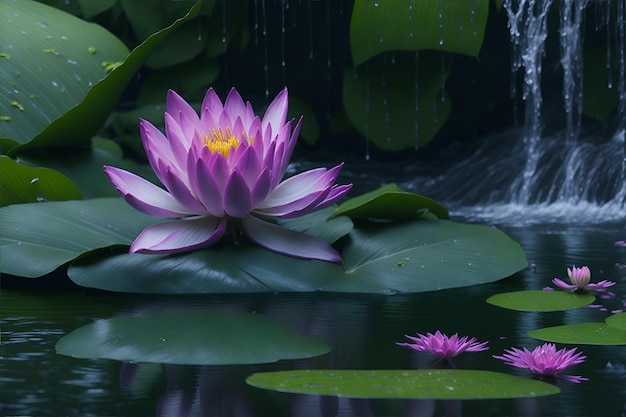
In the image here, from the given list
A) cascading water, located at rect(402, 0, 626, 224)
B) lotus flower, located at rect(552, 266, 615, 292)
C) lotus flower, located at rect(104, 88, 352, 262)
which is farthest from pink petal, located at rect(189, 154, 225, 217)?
cascading water, located at rect(402, 0, 626, 224)

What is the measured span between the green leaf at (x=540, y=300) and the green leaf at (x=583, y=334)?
96mm

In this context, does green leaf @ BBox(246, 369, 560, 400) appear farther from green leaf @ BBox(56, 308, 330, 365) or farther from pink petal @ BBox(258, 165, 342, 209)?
pink petal @ BBox(258, 165, 342, 209)

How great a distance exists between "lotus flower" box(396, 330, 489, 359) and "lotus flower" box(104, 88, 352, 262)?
0.29 metres

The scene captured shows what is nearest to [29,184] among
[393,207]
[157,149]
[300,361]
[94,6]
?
[157,149]

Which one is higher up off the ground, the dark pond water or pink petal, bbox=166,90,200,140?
pink petal, bbox=166,90,200,140

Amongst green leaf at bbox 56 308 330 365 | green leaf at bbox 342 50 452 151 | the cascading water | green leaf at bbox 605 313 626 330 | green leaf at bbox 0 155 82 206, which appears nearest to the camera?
green leaf at bbox 56 308 330 365

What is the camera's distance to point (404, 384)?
660mm

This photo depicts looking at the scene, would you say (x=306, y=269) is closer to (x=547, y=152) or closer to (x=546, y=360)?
(x=546, y=360)

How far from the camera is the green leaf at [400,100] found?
242 cm

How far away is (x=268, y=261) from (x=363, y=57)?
119 centimetres

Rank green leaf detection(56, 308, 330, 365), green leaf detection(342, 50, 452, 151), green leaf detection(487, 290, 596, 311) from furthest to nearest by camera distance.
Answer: green leaf detection(342, 50, 452, 151), green leaf detection(487, 290, 596, 311), green leaf detection(56, 308, 330, 365)

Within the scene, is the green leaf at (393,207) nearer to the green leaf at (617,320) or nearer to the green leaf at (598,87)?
the green leaf at (617,320)

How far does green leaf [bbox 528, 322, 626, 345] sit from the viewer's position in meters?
0.82

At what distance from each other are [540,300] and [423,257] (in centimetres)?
17
